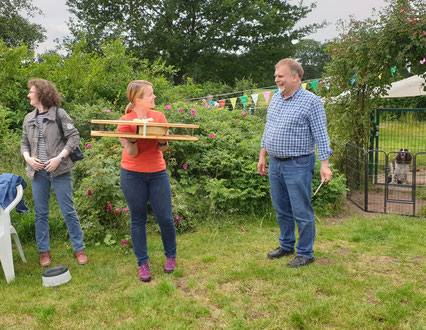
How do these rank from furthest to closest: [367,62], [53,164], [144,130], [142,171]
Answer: [367,62]
[53,164]
[142,171]
[144,130]

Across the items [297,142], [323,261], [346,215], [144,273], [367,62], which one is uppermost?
[367,62]

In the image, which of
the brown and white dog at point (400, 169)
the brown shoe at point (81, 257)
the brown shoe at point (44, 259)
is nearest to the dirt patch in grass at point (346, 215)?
the brown and white dog at point (400, 169)

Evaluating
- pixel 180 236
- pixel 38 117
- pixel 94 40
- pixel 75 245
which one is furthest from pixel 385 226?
pixel 94 40

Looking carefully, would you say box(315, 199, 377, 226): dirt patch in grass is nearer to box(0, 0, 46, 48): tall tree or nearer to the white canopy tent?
the white canopy tent

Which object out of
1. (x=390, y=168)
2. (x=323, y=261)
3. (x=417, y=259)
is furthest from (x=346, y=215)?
(x=390, y=168)

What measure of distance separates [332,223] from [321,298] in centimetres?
236

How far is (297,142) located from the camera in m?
3.35

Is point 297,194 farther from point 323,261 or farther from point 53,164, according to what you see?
point 53,164

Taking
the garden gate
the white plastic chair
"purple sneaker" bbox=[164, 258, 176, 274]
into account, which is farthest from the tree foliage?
the white plastic chair

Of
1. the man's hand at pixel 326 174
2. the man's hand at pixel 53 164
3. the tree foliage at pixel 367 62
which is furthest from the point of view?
the tree foliage at pixel 367 62

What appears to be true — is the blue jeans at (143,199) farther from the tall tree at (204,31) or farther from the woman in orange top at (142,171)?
the tall tree at (204,31)

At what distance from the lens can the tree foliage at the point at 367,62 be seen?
624 cm

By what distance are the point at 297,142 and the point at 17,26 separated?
27.8 metres

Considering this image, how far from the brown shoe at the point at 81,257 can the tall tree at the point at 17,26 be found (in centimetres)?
2475
